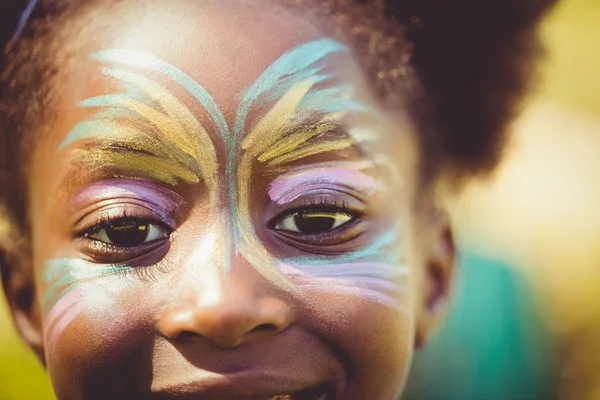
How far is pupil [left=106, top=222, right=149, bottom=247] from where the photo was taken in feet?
4.22

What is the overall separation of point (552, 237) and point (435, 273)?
36.7 inches

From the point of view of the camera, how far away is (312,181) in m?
1.29

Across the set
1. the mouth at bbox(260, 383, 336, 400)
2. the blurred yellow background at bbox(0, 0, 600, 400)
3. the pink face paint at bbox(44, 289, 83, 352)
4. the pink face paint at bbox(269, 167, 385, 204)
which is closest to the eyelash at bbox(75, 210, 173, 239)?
the pink face paint at bbox(44, 289, 83, 352)

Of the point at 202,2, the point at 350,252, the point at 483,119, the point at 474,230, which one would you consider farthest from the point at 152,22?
the point at 474,230

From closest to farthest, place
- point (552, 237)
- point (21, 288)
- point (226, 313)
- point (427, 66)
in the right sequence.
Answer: point (226, 313) < point (21, 288) < point (427, 66) < point (552, 237)

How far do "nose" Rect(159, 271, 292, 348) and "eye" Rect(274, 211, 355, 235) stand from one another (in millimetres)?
141

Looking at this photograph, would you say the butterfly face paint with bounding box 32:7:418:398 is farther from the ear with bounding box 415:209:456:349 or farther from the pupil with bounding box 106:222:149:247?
the ear with bounding box 415:209:456:349

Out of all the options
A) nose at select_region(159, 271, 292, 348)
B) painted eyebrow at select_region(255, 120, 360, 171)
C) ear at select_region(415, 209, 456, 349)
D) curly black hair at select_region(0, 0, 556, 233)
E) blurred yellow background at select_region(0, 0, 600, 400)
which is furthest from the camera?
blurred yellow background at select_region(0, 0, 600, 400)

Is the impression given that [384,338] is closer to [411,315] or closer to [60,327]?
[411,315]

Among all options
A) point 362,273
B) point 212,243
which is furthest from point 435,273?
point 212,243

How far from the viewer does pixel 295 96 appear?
128 centimetres

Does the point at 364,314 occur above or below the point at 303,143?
below

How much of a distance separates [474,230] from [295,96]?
1405 millimetres

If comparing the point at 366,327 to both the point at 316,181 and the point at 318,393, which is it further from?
the point at 316,181
